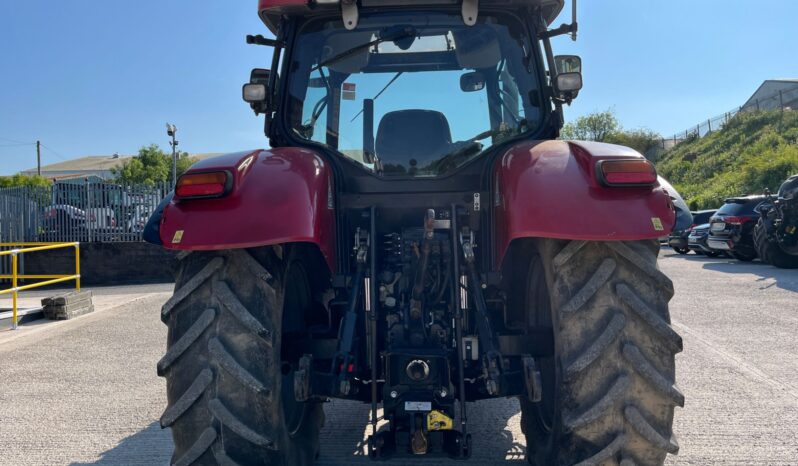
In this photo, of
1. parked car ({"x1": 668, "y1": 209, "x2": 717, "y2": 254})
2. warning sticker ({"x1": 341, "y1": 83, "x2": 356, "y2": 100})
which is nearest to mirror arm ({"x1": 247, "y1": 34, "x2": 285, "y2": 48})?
warning sticker ({"x1": 341, "y1": 83, "x2": 356, "y2": 100})

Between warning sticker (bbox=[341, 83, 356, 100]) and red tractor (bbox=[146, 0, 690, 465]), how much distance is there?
52mm

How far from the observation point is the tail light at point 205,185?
2.54m

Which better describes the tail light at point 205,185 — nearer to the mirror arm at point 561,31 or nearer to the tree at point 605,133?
the mirror arm at point 561,31

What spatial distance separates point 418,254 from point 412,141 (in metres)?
0.71

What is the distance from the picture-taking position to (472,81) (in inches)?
139

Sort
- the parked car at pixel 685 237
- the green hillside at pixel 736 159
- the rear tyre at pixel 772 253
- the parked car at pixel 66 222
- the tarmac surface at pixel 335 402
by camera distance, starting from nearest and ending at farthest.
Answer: the tarmac surface at pixel 335 402 < the rear tyre at pixel 772 253 < the parked car at pixel 66 222 < the parked car at pixel 685 237 < the green hillside at pixel 736 159

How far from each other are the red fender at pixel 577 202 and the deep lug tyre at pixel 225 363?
43.1 inches

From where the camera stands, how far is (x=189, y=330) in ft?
8.08

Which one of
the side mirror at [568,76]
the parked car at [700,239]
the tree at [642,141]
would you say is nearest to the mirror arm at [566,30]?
the side mirror at [568,76]

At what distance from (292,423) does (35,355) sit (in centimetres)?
534

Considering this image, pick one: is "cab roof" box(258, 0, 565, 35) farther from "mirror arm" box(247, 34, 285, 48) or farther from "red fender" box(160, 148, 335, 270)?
"red fender" box(160, 148, 335, 270)

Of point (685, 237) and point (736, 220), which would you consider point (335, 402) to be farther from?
point (685, 237)

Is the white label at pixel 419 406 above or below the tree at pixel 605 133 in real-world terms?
below

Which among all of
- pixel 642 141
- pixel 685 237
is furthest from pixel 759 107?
pixel 685 237
